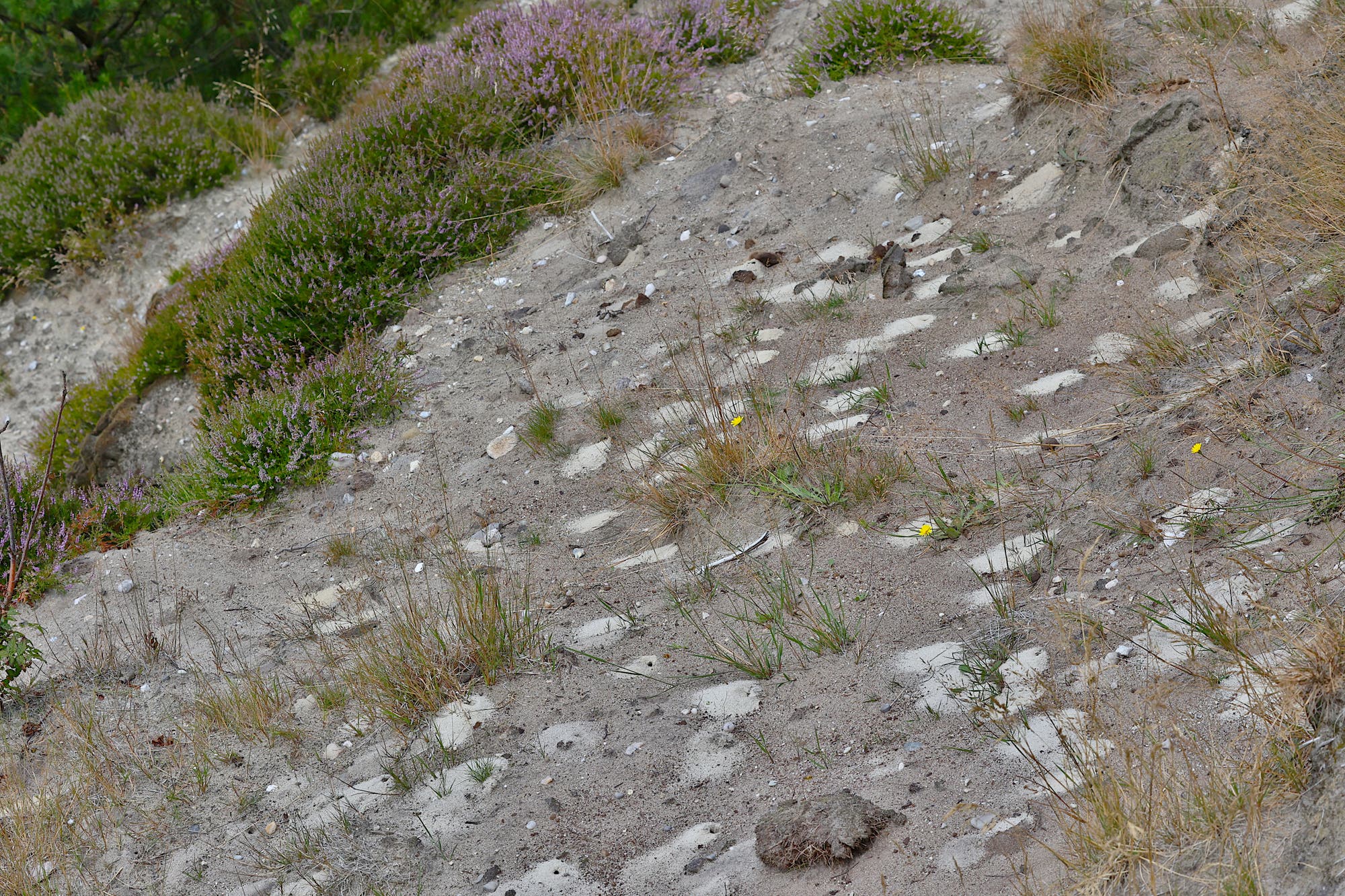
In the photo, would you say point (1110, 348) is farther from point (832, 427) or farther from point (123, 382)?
point (123, 382)

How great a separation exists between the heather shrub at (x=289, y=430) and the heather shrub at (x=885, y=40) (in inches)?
146

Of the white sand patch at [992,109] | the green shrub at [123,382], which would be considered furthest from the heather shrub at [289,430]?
the white sand patch at [992,109]

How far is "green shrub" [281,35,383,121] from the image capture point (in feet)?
31.2

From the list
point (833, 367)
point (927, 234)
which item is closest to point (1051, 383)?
point (833, 367)

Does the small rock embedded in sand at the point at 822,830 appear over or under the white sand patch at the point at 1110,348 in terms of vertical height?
under

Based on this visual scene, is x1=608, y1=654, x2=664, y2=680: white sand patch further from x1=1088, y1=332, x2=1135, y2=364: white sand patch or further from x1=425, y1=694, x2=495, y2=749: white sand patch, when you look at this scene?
x1=1088, y1=332, x2=1135, y2=364: white sand patch

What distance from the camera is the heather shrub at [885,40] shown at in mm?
7152

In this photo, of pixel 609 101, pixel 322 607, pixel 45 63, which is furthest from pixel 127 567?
pixel 45 63

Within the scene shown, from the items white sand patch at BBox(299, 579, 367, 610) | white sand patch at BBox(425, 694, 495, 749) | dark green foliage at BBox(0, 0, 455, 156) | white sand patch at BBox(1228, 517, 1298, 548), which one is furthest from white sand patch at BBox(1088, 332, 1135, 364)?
dark green foliage at BBox(0, 0, 455, 156)

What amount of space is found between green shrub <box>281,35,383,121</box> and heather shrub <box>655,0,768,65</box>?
3050mm

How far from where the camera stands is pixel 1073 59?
587 centimetres

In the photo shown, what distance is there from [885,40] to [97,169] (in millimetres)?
6692

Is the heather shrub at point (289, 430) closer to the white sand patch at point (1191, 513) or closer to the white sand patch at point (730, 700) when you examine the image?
the white sand patch at point (730, 700)

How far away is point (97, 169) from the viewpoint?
351 inches
